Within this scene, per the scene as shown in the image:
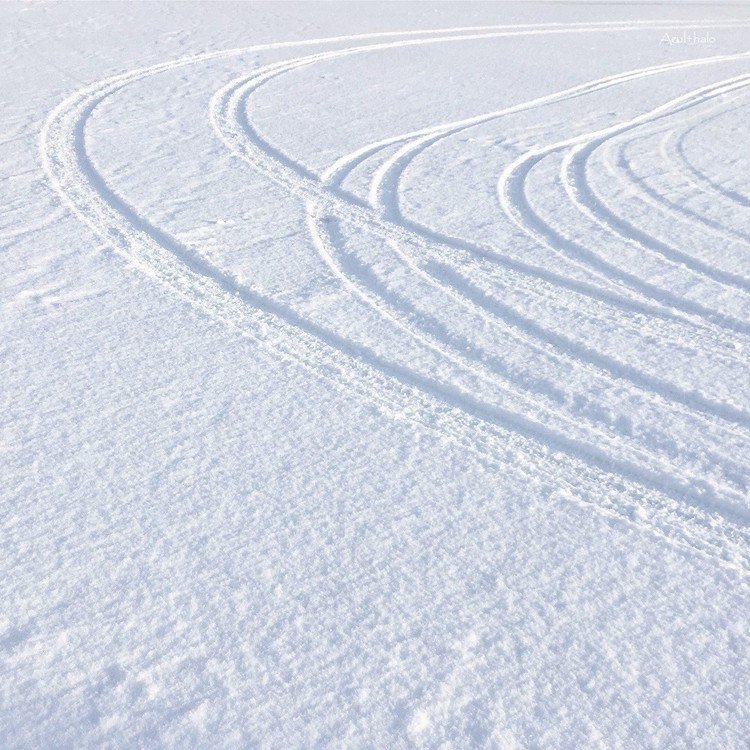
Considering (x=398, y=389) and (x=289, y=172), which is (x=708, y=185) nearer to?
(x=289, y=172)

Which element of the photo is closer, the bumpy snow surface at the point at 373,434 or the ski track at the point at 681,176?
the bumpy snow surface at the point at 373,434

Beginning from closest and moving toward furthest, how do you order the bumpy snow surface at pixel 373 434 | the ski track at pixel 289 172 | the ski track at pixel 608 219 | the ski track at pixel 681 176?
the bumpy snow surface at pixel 373 434 → the ski track at pixel 289 172 → the ski track at pixel 608 219 → the ski track at pixel 681 176

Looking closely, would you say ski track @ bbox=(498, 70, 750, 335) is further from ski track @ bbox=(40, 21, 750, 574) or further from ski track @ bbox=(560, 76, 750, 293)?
ski track @ bbox=(40, 21, 750, 574)

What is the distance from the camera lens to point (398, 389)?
147 inches

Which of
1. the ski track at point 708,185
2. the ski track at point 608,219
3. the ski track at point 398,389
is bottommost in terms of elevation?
the ski track at point 708,185

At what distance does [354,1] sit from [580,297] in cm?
893

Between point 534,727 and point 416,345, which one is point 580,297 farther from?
point 534,727

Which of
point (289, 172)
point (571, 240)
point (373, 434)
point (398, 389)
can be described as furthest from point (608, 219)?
point (373, 434)

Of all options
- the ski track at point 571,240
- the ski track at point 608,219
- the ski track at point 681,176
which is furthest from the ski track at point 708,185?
the ski track at point 571,240

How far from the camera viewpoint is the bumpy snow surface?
2.46m

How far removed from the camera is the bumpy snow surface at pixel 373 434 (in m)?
2.46

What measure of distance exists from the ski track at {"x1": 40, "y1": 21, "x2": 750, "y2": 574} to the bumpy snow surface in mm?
14

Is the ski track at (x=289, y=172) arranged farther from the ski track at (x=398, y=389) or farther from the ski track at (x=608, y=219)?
the ski track at (x=608, y=219)

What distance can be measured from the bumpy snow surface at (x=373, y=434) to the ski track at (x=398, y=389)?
1 centimetres
